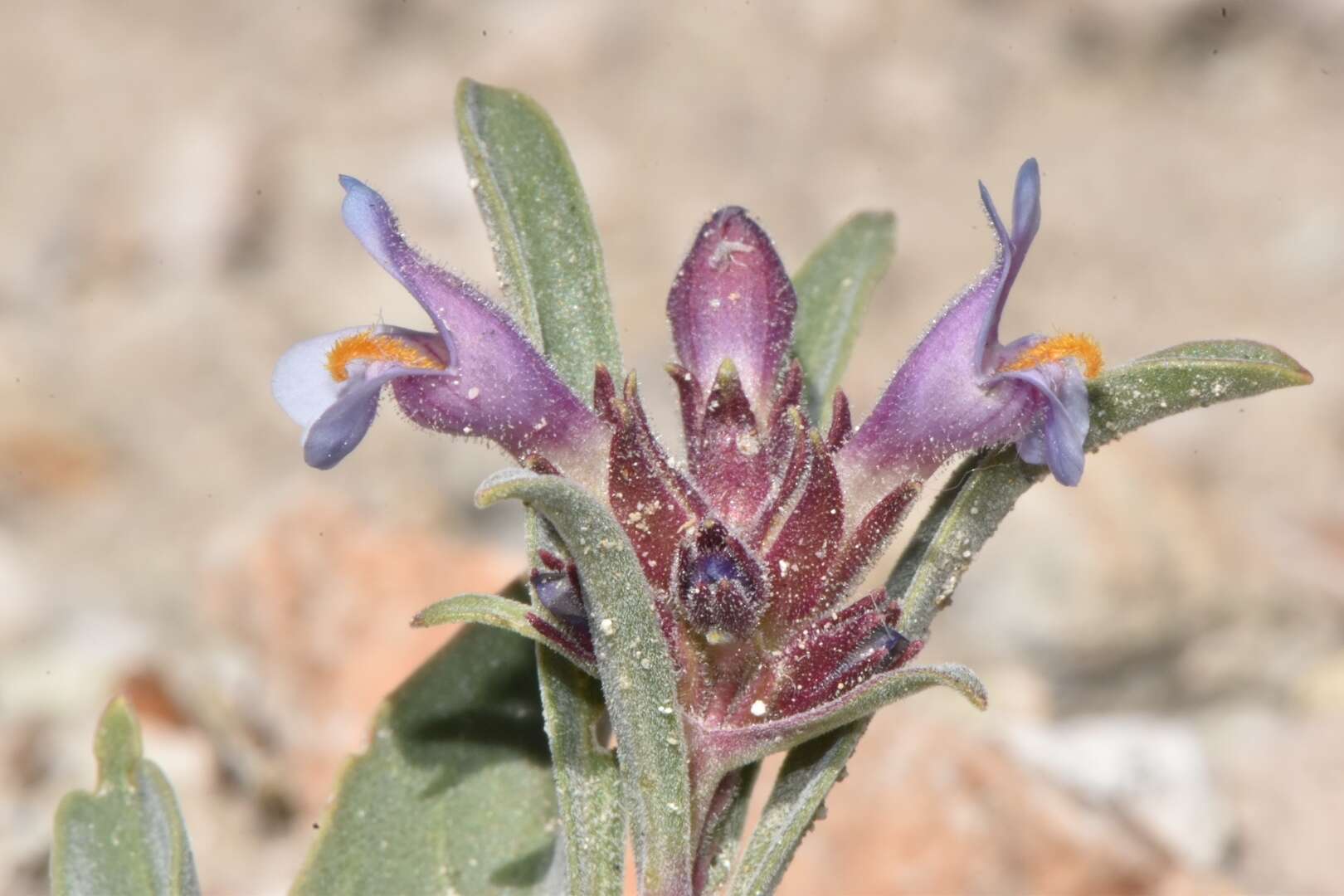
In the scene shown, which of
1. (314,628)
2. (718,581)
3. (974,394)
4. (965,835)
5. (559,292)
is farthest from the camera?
(314,628)

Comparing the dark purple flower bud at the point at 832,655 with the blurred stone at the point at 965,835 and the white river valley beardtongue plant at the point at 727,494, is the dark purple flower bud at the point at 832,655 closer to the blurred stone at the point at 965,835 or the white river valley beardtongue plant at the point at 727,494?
the white river valley beardtongue plant at the point at 727,494

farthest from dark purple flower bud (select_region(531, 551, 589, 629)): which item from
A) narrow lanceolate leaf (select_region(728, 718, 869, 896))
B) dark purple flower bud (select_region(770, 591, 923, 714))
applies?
narrow lanceolate leaf (select_region(728, 718, 869, 896))

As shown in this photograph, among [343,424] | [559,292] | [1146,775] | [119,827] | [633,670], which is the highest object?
[559,292]

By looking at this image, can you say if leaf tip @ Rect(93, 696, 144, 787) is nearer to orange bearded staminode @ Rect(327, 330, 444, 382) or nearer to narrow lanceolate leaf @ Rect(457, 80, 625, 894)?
narrow lanceolate leaf @ Rect(457, 80, 625, 894)

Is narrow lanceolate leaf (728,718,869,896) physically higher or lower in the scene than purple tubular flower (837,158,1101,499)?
lower

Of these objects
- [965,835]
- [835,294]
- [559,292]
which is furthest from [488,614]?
[965,835]

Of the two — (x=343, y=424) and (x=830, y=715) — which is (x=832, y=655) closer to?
(x=830, y=715)
